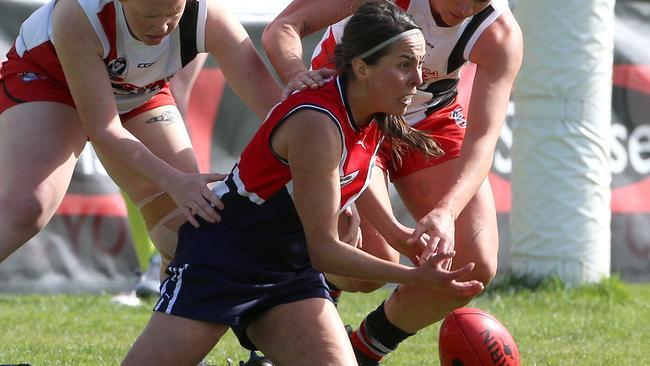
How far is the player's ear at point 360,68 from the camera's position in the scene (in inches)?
145

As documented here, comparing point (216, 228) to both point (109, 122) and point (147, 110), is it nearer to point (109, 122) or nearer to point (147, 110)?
→ point (109, 122)

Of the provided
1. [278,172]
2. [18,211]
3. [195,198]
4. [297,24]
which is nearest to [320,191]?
[278,172]

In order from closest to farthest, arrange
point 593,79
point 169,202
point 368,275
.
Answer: point 368,275
point 169,202
point 593,79

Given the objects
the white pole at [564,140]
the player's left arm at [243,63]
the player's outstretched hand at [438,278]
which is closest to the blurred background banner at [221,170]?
the white pole at [564,140]

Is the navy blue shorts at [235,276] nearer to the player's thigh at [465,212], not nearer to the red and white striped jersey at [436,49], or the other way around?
the red and white striped jersey at [436,49]

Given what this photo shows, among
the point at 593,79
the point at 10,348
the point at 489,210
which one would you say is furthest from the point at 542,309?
the point at 10,348

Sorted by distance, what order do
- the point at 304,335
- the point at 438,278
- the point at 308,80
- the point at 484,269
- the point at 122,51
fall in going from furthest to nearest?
the point at 484,269, the point at 122,51, the point at 308,80, the point at 304,335, the point at 438,278

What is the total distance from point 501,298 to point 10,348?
302cm

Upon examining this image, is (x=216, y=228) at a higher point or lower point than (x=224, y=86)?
higher

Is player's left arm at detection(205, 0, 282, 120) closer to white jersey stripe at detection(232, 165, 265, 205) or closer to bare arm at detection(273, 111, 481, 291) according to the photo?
white jersey stripe at detection(232, 165, 265, 205)

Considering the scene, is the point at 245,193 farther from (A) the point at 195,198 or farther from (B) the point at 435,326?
(B) the point at 435,326

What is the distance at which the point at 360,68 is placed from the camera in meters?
3.69

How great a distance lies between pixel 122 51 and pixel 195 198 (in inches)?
25.7

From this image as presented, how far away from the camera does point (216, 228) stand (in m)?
3.79
